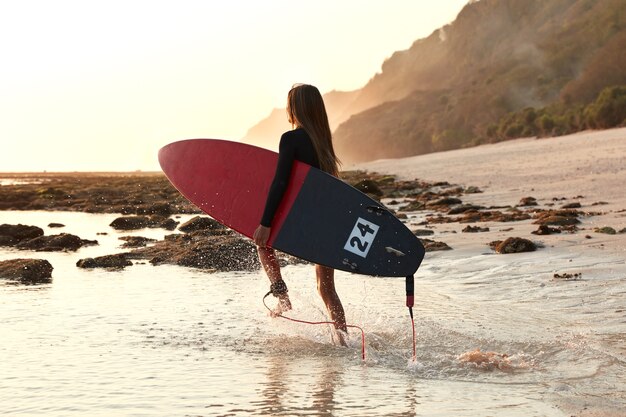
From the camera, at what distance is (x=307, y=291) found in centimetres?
996

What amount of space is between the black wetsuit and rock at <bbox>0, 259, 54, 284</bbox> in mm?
4664

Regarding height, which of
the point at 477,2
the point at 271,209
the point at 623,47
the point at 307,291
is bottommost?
the point at 307,291

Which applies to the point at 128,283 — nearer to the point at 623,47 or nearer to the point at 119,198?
the point at 119,198

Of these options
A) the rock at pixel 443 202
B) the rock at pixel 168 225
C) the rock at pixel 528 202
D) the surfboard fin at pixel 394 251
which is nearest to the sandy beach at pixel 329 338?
the surfboard fin at pixel 394 251

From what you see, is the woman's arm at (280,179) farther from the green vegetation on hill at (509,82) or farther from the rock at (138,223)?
the green vegetation on hill at (509,82)

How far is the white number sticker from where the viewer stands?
678 cm

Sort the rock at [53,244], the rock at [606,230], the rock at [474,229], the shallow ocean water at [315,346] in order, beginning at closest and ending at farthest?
1. the shallow ocean water at [315,346]
2. the rock at [606,230]
3. the rock at [474,229]
4. the rock at [53,244]

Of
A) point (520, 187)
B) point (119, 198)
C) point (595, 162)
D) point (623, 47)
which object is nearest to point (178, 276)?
point (520, 187)

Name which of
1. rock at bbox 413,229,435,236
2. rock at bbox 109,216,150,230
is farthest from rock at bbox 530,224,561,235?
rock at bbox 109,216,150,230

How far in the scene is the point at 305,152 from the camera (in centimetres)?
689

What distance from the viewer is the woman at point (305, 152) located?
6797 millimetres

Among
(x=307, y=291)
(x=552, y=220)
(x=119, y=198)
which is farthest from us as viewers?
(x=119, y=198)

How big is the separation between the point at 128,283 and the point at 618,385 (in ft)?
21.4

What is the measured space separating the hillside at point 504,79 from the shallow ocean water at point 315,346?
→ 39628 millimetres
